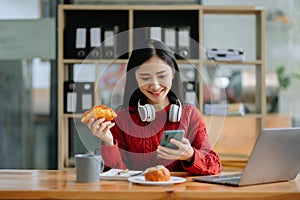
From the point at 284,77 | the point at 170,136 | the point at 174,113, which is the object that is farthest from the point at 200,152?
the point at 284,77

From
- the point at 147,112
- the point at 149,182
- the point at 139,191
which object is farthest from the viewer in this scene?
the point at 147,112

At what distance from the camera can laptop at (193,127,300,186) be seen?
1.96m

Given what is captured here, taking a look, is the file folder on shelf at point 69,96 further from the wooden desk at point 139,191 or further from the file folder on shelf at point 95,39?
the wooden desk at point 139,191

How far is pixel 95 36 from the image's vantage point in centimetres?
440

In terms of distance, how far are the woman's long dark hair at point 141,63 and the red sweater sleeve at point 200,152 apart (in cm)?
15

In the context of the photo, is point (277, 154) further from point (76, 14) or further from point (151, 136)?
point (76, 14)

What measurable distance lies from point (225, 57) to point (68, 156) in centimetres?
152

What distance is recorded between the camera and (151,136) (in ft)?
8.67

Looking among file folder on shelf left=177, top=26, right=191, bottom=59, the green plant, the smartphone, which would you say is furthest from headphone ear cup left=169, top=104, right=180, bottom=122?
the green plant

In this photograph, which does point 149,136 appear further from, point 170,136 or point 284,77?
point 284,77

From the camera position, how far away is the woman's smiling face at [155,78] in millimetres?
2500

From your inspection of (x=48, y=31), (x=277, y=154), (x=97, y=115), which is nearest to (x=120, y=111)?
(x=97, y=115)

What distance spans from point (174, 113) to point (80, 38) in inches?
80.0

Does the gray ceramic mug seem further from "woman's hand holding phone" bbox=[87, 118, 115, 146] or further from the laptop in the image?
the laptop
